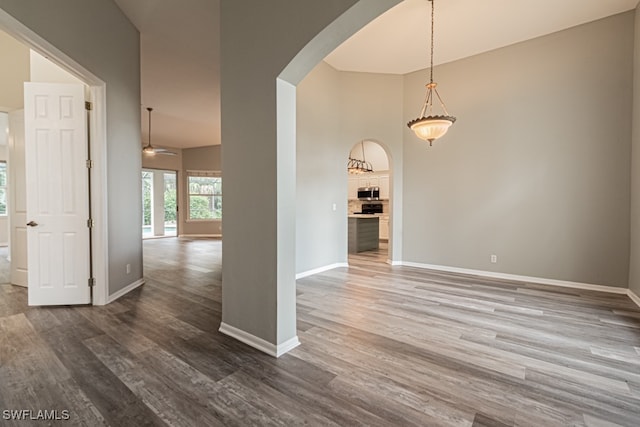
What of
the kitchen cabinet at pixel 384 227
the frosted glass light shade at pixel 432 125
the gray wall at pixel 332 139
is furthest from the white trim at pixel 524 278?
the kitchen cabinet at pixel 384 227

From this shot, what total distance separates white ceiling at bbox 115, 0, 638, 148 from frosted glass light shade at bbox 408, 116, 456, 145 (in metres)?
1.34

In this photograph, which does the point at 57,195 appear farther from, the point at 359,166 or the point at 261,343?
the point at 359,166

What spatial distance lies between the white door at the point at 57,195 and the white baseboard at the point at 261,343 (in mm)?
1988

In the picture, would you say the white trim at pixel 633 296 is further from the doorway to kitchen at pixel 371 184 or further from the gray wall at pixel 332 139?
the doorway to kitchen at pixel 371 184

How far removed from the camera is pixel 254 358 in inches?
84.9

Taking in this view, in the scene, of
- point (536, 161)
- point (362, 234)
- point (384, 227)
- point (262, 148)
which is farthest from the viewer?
point (384, 227)

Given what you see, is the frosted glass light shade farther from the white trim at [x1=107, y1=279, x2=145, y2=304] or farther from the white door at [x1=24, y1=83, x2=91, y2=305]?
the white trim at [x1=107, y1=279, x2=145, y2=304]

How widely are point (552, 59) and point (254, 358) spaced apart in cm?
560

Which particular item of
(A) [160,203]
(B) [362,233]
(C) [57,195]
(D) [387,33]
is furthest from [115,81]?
(A) [160,203]

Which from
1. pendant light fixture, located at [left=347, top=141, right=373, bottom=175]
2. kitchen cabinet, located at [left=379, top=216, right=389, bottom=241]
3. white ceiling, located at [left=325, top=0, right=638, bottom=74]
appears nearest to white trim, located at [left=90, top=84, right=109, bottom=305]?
white ceiling, located at [left=325, top=0, right=638, bottom=74]

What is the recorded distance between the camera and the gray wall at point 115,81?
8.41ft

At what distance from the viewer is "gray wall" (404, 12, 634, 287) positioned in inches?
150

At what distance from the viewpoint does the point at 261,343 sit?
2.29 meters

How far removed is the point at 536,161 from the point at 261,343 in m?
4.69
